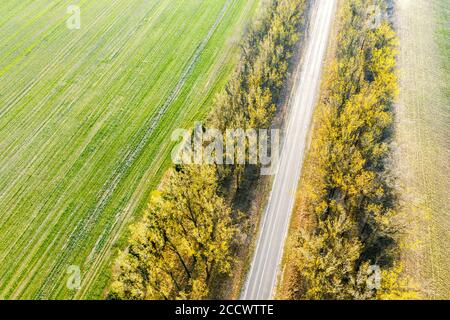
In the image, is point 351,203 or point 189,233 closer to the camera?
point 189,233

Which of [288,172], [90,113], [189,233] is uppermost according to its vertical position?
[90,113]

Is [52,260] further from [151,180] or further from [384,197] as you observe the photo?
[384,197]

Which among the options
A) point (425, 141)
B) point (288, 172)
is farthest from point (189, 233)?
point (425, 141)

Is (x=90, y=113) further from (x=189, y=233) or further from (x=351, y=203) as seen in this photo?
(x=351, y=203)

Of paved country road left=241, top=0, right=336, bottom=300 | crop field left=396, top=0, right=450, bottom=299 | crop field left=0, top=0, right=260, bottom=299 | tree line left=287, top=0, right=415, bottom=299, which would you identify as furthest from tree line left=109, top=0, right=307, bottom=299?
crop field left=396, top=0, right=450, bottom=299

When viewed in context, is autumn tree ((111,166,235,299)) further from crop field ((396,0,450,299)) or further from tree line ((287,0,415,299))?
crop field ((396,0,450,299))

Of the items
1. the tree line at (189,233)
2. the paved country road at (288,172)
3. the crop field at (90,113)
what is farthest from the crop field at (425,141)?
the crop field at (90,113)

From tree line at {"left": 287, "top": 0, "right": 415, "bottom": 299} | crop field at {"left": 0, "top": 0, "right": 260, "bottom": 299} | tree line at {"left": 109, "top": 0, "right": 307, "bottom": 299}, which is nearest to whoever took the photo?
tree line at {"left": 287, "top": 0, "right": 415, "bottom": 299}
